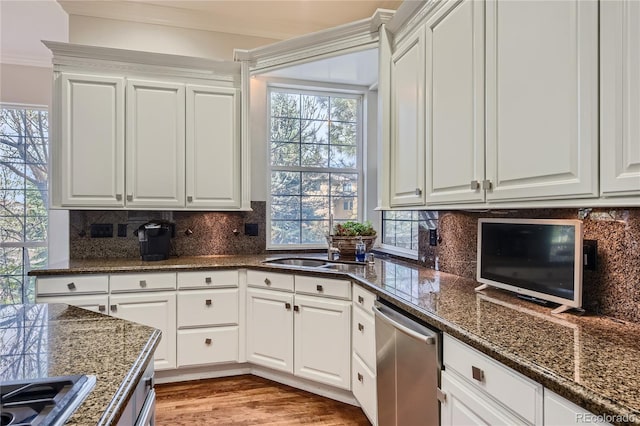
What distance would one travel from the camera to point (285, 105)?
351 cm

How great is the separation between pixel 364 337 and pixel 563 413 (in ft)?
4.40

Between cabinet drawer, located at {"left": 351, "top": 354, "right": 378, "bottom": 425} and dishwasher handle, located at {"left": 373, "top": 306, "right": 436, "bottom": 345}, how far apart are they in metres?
0.41

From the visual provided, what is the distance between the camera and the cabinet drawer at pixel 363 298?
80.1 inches

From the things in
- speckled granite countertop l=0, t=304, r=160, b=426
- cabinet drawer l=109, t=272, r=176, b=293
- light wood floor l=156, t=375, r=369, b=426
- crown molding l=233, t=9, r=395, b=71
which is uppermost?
crown molding l=233, t=9, r=395, b=71

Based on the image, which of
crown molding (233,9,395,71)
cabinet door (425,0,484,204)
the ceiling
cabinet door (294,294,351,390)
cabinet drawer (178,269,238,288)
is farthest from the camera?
the ceiling

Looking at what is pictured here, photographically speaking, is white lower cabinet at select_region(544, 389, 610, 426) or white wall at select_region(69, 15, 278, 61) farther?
white wall at select_region(69, 15, 278, 61)

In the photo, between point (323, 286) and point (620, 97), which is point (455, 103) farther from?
point (323, 286)

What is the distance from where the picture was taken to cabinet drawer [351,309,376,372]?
1999 millimetres

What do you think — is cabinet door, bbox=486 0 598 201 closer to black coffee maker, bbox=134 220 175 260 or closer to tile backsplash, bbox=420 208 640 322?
tile backsplash, bbox=420 208 640 322

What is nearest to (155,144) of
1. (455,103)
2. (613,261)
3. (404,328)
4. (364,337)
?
(364,337)

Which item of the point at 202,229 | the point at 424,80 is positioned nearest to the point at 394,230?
the point at 424,80

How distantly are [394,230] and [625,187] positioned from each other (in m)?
2.28

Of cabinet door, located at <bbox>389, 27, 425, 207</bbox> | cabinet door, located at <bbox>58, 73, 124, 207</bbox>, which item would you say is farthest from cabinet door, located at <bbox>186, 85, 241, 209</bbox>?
cabinet door, located at <bbox>389, 27, 425, 207</bbox>

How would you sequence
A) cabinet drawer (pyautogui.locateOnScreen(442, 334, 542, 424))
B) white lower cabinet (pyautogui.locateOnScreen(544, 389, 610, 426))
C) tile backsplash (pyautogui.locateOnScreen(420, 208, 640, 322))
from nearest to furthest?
white lower cabinet (pyautogui.locateOnScreen(544, 389, 610, 426)) < cabinet drawer (pyautogui.locateOnScreen(442, 334, 542, 424)) < tile backsplash (pyautogui.locateOnScreen(420, 208, 640, 322))
